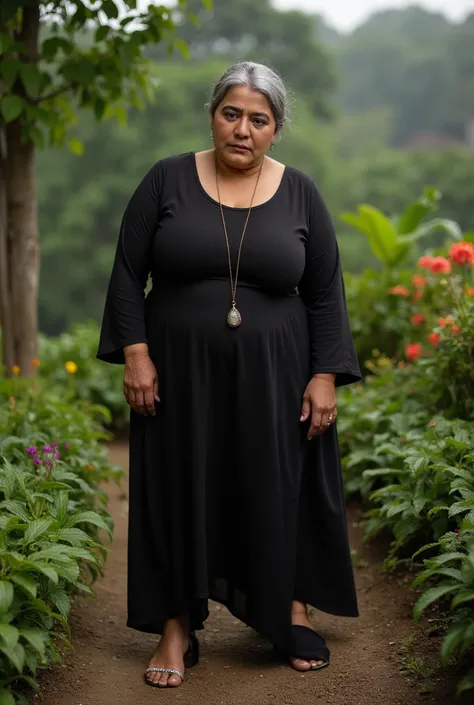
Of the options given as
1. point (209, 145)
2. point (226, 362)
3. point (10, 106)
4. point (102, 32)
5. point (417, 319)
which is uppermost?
point (209, 145)

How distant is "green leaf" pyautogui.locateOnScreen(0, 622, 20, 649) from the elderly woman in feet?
2.51

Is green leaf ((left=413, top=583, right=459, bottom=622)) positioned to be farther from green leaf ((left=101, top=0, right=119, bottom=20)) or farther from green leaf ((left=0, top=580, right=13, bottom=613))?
green leaf ((left=101, top=0, right=119, bottom=20))

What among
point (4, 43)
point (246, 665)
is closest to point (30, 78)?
point (4, 43)

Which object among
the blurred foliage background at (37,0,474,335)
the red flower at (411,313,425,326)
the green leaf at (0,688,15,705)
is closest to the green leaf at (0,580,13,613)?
the green leaf at (0,688,15,705)

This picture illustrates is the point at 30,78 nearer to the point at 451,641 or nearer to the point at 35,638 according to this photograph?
the point at 35,638

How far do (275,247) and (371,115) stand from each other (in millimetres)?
36244

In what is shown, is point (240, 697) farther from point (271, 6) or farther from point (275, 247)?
point (271, 6)

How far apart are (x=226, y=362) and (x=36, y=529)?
77 centimetres

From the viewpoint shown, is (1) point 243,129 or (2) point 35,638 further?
(1) point 243,129

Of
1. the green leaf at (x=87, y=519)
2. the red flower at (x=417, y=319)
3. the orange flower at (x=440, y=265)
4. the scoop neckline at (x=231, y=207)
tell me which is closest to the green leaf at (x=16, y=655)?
the green leaf at (x=87, y=519)

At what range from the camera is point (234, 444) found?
3043 mm

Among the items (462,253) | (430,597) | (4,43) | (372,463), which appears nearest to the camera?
(430,597)

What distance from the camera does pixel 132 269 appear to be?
3.03m

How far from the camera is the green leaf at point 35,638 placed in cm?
239
